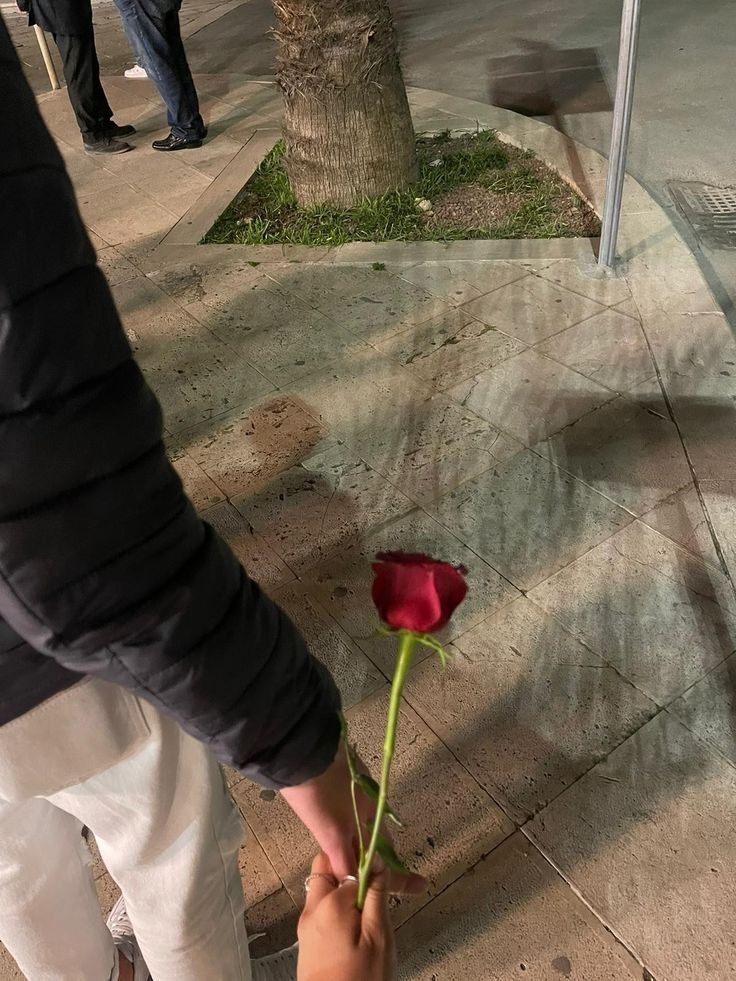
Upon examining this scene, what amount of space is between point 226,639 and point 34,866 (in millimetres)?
632

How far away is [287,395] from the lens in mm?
3270

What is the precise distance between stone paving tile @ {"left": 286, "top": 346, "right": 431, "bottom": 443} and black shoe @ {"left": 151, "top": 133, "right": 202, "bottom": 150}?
3.37 meters

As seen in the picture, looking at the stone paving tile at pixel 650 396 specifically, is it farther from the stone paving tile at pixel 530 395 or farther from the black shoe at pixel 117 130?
the black shoe at pixel 117 130

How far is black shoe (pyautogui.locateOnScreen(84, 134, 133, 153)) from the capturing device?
5.91 m

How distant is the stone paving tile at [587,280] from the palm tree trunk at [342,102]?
4.27 ft

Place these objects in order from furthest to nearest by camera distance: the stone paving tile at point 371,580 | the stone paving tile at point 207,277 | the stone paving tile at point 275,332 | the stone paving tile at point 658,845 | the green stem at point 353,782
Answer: the stone paving tile at point 207,277, the stone paving tile at point 275,332, the stone paving tile at point 371,580, the stone paving tile at point 658,845, the green stem at point 353,782

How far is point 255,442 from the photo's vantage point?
3.05 meters

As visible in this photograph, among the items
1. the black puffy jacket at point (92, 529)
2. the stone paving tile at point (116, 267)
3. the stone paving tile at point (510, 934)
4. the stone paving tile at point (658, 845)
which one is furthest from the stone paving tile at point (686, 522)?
the stone paving tile at point (116, 267)

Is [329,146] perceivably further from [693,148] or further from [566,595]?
[566,595]

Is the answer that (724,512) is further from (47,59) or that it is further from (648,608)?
(47,59)

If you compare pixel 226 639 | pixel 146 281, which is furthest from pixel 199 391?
pixel 226 639

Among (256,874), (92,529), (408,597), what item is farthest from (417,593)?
(256,874)

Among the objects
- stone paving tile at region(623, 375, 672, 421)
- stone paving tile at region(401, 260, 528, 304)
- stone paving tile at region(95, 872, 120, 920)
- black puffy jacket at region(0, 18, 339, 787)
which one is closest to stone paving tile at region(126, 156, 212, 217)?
stone paving tile at region(401, 260, 528, 304)

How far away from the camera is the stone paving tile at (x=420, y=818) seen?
5.84 feet
